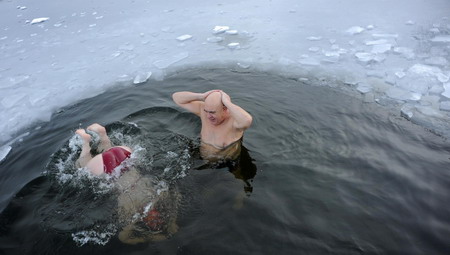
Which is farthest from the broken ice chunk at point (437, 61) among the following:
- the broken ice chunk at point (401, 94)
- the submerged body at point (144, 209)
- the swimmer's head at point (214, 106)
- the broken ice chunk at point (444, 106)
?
the submerged body at point (144, 209)

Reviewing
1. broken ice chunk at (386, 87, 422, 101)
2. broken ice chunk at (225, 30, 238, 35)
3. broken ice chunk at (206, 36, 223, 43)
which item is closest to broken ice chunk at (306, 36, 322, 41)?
broken ice chunk at (225, 30, 238, 35)

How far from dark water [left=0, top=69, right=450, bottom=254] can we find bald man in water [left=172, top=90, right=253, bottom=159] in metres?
0.30

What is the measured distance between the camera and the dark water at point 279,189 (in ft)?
9.81

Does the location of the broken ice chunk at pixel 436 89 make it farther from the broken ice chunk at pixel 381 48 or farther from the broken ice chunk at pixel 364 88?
the broken ice chunk at pixel 381 48

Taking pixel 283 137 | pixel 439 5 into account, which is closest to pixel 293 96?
pixel 283 137

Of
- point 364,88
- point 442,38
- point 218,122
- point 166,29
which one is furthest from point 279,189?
point 166,29

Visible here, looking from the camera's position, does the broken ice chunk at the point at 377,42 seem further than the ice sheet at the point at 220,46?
Yes

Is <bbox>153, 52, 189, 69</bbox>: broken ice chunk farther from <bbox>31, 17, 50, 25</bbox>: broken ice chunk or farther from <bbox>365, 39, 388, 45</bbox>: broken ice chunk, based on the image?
<bbox>31, 17, 50, 25</bbox>: broken ice chunk

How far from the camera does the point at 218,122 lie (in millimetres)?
3938

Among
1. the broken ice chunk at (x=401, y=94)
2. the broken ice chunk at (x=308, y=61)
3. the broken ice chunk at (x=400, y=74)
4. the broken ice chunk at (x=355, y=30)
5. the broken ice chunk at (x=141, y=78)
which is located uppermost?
the broken ice chunk at (x=400, y=74)

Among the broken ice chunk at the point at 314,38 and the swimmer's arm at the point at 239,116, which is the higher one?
the swimmer's arm at the point at 239,116

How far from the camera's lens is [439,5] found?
10.2 m

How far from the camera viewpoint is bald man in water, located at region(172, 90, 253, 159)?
3.66 m

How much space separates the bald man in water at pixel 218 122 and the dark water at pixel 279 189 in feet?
0.99
